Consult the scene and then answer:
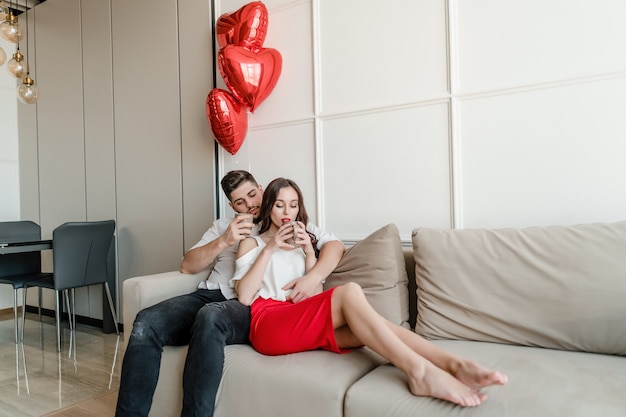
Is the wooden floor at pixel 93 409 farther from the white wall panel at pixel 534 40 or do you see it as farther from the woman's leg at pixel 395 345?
the white wall panel at pixel 534 40

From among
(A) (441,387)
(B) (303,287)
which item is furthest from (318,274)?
(A) (441,387)

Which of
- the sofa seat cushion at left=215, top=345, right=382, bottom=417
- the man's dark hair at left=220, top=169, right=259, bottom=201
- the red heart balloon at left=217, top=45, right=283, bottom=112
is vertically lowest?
the sofa seat cushion at left=215, top=345, right=382, bottom=417

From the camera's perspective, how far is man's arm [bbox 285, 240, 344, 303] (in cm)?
194

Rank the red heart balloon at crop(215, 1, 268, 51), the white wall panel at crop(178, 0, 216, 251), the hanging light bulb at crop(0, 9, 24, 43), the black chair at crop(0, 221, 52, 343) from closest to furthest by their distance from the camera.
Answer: the red heart balloon at crop(215, 1, 268, 51) < the hanging light bulb at crop(0, 9, 24, 43) < the white wall panel at crop(178, 0, 216, 251) < the black chair at crop(0, 221, 52, 343)

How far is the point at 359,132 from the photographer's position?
8.26ft

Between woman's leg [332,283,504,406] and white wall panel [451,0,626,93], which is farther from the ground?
white wall panel [451,0,626,93]

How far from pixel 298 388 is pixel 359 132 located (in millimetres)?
1509

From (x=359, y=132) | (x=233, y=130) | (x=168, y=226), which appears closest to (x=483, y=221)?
(x=359, y=132)

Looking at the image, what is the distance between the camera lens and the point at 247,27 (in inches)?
104

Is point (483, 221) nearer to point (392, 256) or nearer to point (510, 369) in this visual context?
point (392, 256)

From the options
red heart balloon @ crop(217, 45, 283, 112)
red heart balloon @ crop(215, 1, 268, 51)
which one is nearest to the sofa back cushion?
red heart balloon @ crop(217, 45, 283, 112)

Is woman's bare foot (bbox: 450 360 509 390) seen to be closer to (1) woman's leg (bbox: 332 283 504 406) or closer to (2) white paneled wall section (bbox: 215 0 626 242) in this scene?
(1) woman's leg (bbox: 332 283 504 406)

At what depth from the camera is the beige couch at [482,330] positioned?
129 centimetres

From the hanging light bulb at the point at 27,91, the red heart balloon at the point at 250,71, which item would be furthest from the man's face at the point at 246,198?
the hanging light bulb at the point at 27,91
